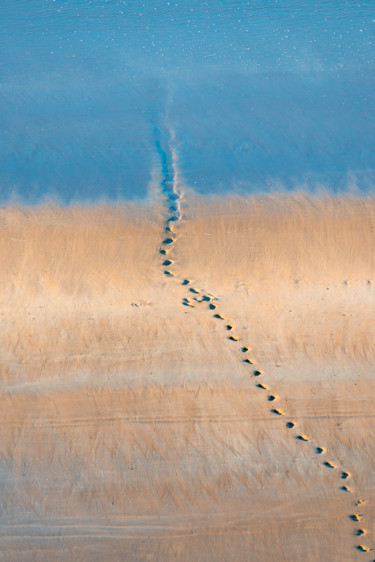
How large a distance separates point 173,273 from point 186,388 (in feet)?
7.04

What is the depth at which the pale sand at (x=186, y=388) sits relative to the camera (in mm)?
6957

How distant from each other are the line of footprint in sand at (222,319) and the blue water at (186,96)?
2.56 feet

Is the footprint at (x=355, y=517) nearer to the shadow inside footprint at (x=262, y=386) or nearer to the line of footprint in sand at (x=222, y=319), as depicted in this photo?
the line of footprint in sand at (x=222, y=319)

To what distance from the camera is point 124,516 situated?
276 inches

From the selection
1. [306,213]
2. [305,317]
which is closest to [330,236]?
[306,213]

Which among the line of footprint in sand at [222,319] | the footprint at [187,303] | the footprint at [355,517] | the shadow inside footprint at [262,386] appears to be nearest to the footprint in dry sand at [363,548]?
the line of footprint in sand at [222,319]

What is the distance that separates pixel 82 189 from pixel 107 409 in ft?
16.3

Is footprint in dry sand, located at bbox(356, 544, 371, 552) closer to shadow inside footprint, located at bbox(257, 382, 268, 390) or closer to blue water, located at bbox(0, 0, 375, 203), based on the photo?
shadow inside footprint, located at bbox(257, 382, 268, 390)

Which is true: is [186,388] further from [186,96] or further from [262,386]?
[186,96]

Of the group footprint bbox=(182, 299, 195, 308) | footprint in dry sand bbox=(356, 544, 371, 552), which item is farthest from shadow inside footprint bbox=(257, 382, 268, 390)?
footprint in dry sand bbox=(356, 544, 371, 552)

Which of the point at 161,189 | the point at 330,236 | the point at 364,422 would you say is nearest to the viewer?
the point at 364,422

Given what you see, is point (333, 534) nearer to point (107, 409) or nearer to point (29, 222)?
point (107, 409)

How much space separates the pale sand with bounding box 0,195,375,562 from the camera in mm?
6957

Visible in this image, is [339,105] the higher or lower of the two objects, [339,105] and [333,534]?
the higher
